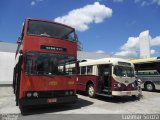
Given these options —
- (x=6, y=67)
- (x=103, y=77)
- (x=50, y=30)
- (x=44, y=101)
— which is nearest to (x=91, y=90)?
(x=103, y=77)

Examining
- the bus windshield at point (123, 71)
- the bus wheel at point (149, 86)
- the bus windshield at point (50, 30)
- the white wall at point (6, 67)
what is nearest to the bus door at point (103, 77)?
the bus windshield at point (123, 71)

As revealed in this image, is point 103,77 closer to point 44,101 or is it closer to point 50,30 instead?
point 50,30

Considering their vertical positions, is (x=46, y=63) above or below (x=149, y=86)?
above

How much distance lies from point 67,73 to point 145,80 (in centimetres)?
1113

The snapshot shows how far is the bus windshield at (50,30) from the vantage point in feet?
33.7

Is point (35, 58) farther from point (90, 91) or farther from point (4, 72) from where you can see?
point (4, 72)

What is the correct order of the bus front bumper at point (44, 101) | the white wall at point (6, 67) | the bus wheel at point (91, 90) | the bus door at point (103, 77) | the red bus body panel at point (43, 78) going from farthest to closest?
1. the white wall at point (6, 67)
2. the bus wheel at point (91, 90)
3. the bus door at point (103, 77)
4. the red bus body panel at point (43, 78)
5. the bus front bumper at point (44, 101)

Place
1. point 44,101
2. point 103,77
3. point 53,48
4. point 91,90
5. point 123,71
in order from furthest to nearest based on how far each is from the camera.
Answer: point 91,90 → point 103,77 → point 123,71 → point 53,48 → point 44,101

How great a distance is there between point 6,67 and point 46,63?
19.9 metres

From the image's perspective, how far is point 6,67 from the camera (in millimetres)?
28500

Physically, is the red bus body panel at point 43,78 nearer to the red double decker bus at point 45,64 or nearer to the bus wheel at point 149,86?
the red double decker bus at point 45,64

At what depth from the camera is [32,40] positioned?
10.0 meters

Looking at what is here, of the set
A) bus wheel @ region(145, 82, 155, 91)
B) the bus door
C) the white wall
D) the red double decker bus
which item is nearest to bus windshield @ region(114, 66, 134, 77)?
the bus door

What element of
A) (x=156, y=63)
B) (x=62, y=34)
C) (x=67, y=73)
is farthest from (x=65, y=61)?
(x=156, y=63)
